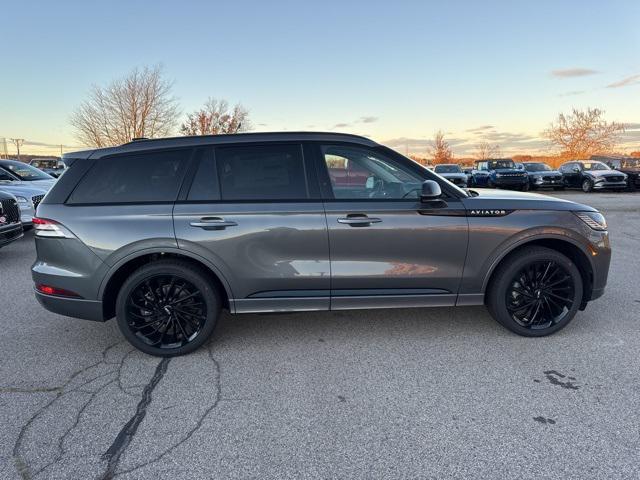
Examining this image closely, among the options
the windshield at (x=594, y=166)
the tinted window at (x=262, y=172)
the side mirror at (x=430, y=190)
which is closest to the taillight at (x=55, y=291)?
the tinted window at (x=262, y=172)

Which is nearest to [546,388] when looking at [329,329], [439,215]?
[439,215]

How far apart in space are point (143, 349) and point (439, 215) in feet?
→ 8.88

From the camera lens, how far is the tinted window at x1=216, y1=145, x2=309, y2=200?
3.39m

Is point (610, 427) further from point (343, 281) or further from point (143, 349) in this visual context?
point (143, 349)

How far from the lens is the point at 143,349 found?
3395 mm

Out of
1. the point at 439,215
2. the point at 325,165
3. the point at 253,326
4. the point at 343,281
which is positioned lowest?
the point at 253,326

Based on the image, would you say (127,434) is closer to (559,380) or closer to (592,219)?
(559,380)

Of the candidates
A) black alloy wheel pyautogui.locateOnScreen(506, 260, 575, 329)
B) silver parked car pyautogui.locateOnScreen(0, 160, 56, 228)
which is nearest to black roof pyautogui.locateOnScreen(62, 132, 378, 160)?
black alloy wheel pyautogui.locateOnScreen(506, 260, 575, 329)

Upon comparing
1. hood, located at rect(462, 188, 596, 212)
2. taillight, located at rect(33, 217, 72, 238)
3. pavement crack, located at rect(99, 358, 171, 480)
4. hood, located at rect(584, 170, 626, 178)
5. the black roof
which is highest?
the black roof

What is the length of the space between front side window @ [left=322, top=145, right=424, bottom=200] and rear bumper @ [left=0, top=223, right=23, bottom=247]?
6037 millimetres

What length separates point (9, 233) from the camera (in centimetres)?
676

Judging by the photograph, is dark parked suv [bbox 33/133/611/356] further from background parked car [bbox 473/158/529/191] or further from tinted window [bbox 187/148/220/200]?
background parked car [bbox 473/158/529/191]

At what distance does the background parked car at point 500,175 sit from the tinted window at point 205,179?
20.8 meters

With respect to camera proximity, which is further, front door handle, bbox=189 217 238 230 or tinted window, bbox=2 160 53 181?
tinted window, bbox=2 160 53 181
